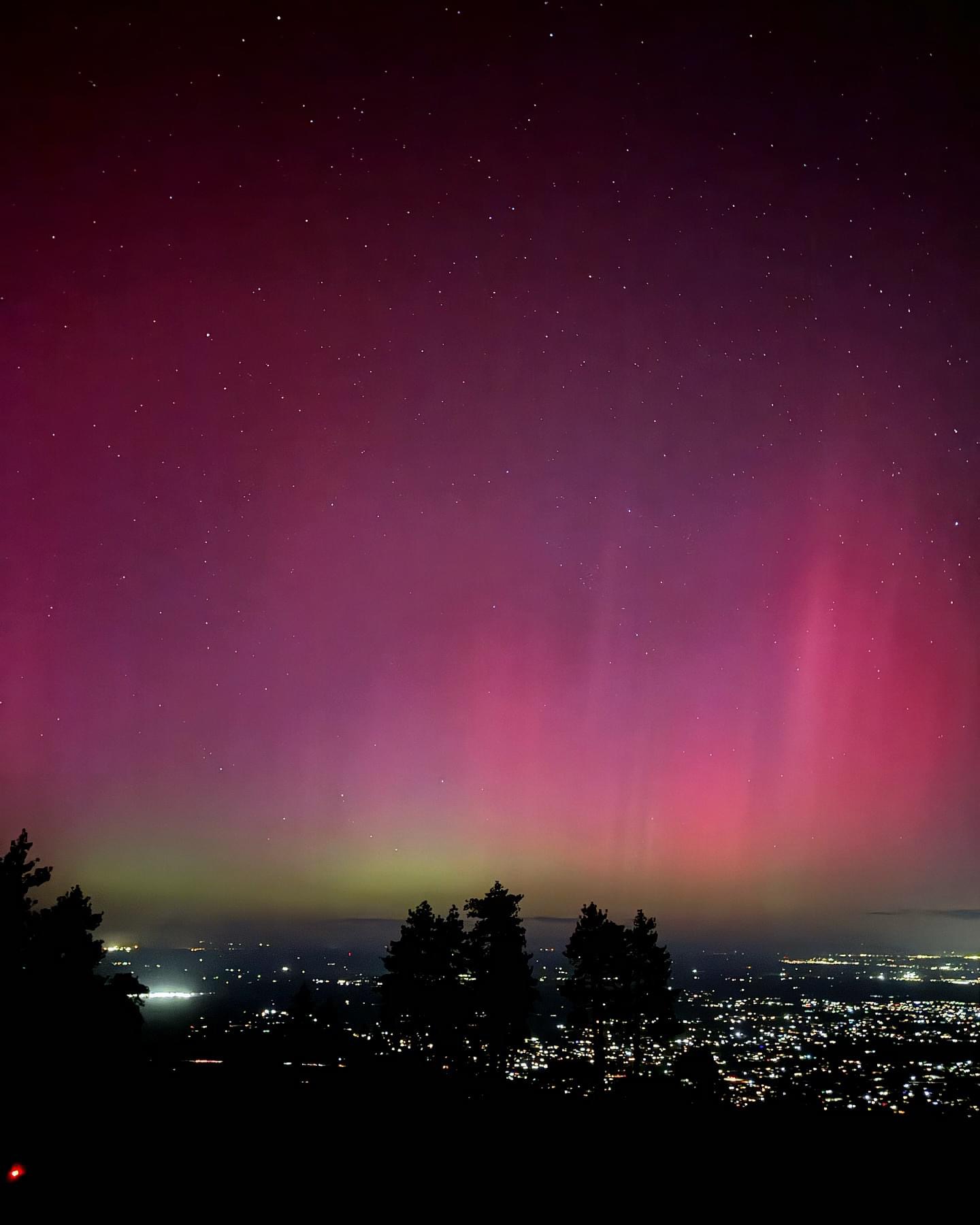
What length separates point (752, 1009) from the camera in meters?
143

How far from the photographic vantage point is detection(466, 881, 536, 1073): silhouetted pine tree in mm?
30125

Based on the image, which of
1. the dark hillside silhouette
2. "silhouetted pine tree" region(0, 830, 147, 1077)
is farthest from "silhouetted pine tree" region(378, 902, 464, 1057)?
"silhouetted pine tree" region(0, 830, 147, 1077)

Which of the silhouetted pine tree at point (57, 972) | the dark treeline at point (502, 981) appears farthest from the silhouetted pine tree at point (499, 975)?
the silhouetted pine tree at point (57, 972)

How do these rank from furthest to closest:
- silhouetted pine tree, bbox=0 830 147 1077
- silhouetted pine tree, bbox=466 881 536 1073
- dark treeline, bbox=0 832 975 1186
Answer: silhouetted pine tree, bbox=466 881 536 1073
silhouetted pine tree, bbox=0 830 147 1077
dark treeline, bbox=0 832 975 1186

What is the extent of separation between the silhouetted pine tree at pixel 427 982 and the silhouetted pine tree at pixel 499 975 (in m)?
0.87

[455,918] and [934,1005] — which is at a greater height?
[455,918]

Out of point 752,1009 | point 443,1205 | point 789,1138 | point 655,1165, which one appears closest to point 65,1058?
point 443,1205

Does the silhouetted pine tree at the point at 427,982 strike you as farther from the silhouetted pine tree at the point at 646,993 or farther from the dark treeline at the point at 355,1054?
the silhouetted pine tree at the point at 646,993

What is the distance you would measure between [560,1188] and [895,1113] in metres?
8.83

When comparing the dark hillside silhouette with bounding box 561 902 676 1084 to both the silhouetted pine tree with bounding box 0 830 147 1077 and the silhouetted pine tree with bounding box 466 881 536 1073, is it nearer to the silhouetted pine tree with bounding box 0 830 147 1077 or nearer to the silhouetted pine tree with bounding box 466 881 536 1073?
the silhouetted pine tree with bounding box 466 881 536 1073

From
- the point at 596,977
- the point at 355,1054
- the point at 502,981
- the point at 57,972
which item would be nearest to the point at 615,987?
the point at 596,977

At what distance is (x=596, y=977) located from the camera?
31.6m

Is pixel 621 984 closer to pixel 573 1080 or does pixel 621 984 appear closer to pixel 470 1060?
pixel 470 1060

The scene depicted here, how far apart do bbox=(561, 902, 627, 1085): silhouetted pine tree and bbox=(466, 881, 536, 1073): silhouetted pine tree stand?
6.21 feet
